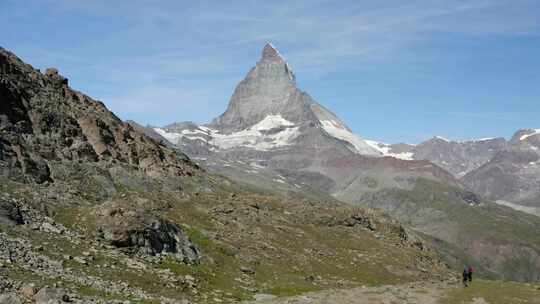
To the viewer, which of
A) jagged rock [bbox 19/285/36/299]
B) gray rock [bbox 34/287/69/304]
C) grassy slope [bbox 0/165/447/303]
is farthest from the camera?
grassy slope [bbox 0/165/447/303]

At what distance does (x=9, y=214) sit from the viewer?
52812 mm

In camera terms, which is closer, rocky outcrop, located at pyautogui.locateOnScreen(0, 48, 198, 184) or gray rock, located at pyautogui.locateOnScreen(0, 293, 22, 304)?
gray rock, located at pyautogui.locateOnScreen(0, 293, 22, 304)

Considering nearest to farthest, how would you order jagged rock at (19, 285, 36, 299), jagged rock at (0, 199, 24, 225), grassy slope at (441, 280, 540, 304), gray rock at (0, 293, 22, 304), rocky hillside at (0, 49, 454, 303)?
gray rock at (0, 293, 22, 304), jagged rock at (19, 285, 36, 299), rocky hillside at (0, 49, 454, 303), jagged rock at (0, 199, 24, 225), grassy slope at (441, 280, 540, 304)

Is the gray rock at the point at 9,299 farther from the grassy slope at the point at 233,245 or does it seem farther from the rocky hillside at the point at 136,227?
the grassy slope at the point at 233,245

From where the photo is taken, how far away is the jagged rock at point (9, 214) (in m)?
51.9

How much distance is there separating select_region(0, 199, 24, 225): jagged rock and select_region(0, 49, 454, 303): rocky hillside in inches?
5.1

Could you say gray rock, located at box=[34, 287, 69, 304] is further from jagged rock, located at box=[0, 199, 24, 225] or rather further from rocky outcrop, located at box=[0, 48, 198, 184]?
rocky outcrop, located at box=[0, 48, 198, 184]

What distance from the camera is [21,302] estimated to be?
1420 inches

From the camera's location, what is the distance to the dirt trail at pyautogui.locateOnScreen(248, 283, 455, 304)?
5301 centimetres

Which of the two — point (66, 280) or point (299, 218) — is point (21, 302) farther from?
point (299, 218)

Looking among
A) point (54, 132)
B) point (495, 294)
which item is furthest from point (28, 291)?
point (54, 132)

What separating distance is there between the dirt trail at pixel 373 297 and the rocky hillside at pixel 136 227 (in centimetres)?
788

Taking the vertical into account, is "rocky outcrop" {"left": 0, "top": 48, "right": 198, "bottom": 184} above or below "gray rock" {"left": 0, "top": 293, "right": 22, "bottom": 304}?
above

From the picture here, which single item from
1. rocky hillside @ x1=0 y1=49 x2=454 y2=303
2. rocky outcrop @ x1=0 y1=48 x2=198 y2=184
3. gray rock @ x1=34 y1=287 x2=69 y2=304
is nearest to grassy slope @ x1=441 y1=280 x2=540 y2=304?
rocky hillside @ x1=0 y1=49 x2=454 y2=303
